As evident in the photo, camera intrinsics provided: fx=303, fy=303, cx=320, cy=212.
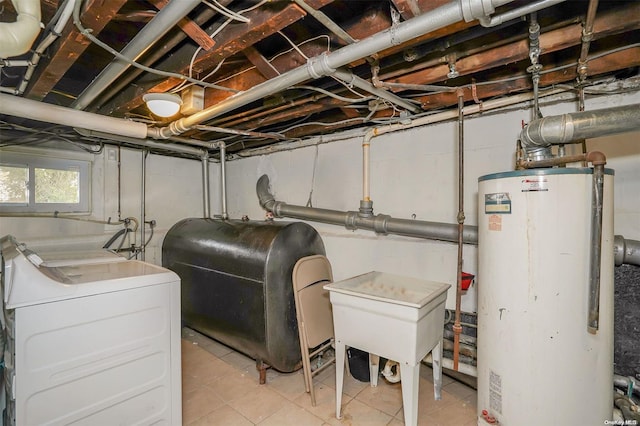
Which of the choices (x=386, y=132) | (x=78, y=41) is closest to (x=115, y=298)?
(x=78, y=41)

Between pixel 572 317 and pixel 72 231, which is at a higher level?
pixel 72 231

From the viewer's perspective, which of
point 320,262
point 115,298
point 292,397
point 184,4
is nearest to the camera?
point 184,4

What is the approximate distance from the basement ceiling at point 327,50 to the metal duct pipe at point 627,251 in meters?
0.98

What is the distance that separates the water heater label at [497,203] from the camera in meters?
1.63

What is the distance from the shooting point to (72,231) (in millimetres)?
3188

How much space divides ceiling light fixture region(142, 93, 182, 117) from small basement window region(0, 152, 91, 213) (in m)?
1.92

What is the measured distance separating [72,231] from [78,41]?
2.46 metres

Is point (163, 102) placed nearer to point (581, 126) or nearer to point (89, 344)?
point (89, 344)

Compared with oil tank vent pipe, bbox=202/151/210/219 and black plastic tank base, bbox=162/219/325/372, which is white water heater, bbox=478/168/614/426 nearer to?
black plastic tank base, bbox=162/219/325/372

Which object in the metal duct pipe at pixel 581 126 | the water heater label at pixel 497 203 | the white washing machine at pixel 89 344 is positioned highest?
the metal duct pipe at pixel 581 126

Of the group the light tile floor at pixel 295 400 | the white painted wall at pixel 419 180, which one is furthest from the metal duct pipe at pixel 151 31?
the light tile floor at pixel 295 400

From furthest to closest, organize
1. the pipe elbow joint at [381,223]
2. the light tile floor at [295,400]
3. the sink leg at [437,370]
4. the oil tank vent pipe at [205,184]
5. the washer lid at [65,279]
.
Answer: the oil tank vent pipe at [205,184]
the pipe elbow joint at [381,223]
the sink leg at [437,370]
the light tile floor at [295,400]
the washer lid at [65,279]

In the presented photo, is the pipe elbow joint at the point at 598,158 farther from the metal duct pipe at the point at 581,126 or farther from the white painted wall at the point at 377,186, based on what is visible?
the white painted wall at the point at 377,186

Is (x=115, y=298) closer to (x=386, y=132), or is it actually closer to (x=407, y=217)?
(x=407, y=217)
